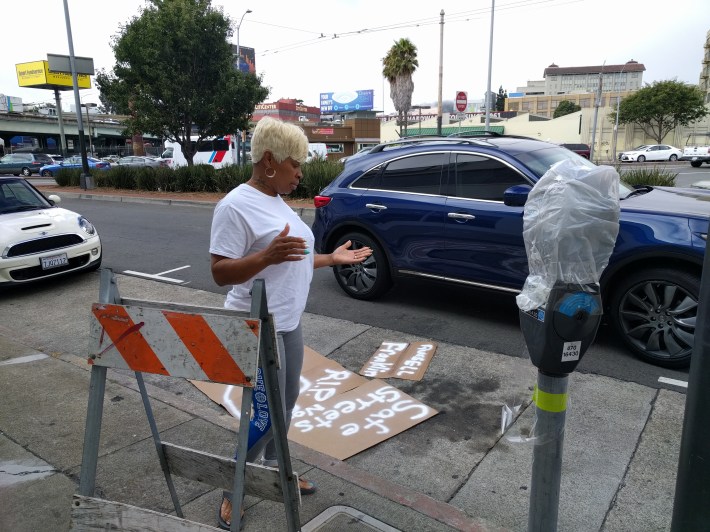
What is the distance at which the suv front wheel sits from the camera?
233 inches

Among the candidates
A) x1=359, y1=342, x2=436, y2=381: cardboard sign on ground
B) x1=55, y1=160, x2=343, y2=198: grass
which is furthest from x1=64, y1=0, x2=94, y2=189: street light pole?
x1=359, y1=342, x2=436, y2=381: cardboard sign on ground

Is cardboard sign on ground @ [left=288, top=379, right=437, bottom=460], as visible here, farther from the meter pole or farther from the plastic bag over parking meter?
the plastic bag over parking meter

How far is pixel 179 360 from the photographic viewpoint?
→ 1962mm

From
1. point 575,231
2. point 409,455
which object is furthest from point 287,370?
point 575,231

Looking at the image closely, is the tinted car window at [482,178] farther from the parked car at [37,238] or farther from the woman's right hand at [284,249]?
the parked car at [37,238]

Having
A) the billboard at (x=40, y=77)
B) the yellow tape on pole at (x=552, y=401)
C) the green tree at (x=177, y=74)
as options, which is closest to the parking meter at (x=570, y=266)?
the yellow tape on pole at (x=552, y=401)

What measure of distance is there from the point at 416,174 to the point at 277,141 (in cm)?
359

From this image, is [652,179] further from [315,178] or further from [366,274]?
[315,178]

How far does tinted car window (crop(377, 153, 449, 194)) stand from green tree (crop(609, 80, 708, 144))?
55235 millimetres

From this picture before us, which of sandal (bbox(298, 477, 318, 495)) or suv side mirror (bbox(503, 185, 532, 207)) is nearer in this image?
sandal (bbox(298, 477, 318, 495))

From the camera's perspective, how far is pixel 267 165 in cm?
234

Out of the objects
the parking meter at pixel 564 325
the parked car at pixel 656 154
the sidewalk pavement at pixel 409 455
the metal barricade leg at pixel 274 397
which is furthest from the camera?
the parked car at pixel 656 154

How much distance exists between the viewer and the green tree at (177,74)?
1811 centimetres

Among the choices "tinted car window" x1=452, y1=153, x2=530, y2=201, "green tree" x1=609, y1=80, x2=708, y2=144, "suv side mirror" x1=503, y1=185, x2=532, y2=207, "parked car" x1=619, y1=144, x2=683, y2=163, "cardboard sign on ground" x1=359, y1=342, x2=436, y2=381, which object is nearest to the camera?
"cardboard sign on ground" x1=359, y1=342, x2=436, y2=381
